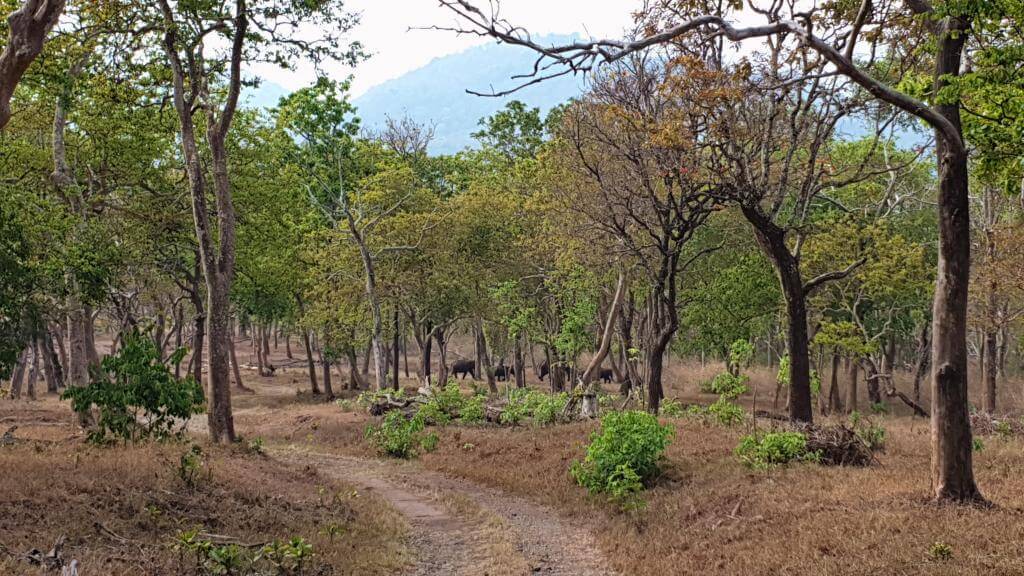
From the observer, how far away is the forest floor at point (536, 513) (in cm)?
882

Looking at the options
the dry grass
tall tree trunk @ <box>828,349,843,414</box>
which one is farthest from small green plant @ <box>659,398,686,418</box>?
tall tree trunk @ <box>828,349,843,414</box>

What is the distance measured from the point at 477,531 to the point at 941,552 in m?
7.97

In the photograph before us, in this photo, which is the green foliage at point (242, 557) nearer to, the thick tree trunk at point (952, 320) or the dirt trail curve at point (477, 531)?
the dirt trail curve at point (477, 531)

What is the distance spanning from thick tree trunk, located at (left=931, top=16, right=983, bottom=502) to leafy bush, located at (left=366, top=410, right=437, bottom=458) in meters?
15.5

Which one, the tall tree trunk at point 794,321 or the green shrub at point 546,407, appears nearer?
the tall tree trunk at point 794,321

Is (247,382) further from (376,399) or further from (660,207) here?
(660,207)

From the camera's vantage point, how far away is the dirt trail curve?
455 inches

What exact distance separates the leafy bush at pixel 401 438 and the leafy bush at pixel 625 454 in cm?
807

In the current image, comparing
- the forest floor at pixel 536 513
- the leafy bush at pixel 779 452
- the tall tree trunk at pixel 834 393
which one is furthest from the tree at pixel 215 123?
the tall tree trunk at pixel 834 393

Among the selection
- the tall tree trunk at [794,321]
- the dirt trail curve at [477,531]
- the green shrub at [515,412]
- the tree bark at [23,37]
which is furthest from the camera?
the green shrub at [515,412]

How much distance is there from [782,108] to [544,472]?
35.9ft

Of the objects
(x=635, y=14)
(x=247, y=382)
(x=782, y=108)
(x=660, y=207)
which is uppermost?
(x=635, y=14)

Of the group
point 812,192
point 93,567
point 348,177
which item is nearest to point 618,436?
point 812,192

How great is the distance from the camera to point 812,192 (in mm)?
19406
